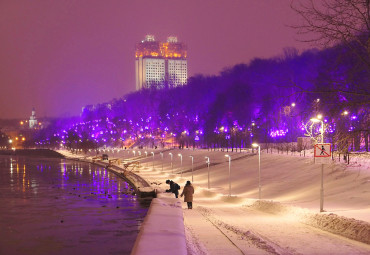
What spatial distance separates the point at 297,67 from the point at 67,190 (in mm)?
52335

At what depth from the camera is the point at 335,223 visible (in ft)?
72.5

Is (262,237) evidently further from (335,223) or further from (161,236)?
(161,236)

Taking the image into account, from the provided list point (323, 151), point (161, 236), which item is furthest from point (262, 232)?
point (161, 236)

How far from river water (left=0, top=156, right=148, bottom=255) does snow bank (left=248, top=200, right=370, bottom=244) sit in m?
9.06

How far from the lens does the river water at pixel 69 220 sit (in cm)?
2759

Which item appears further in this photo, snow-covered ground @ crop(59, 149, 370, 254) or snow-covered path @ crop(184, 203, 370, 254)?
snow-covered ground @ crop(59, 149, 370, 254)

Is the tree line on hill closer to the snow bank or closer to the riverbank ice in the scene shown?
the snow bank

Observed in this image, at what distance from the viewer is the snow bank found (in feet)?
64.4

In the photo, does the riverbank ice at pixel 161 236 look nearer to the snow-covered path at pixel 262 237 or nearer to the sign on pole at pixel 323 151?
the snow-covered path at pixel 262 237

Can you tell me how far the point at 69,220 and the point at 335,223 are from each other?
68.0 ft

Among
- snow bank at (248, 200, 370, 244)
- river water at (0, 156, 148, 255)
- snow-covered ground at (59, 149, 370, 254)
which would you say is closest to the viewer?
snow-covered ground at (59, 149, 370, 254)

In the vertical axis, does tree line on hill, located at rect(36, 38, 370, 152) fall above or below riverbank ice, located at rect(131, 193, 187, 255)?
above

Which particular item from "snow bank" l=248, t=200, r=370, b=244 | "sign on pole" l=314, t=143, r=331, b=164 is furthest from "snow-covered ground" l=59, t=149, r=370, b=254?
"sign on pole" l=314, t=143, r=331, b=164

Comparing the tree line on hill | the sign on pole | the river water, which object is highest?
the tree line on hill
